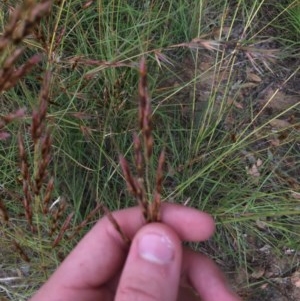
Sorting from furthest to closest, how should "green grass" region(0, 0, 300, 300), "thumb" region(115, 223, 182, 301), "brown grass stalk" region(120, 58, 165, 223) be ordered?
"green grass" region(0, 0, 300, 300), "thumb" region(115, 223, 182, 301), "brown grass stalk" region(120, 58, 165, 223)

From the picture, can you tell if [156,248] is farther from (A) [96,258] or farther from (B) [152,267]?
(A) [96,258]

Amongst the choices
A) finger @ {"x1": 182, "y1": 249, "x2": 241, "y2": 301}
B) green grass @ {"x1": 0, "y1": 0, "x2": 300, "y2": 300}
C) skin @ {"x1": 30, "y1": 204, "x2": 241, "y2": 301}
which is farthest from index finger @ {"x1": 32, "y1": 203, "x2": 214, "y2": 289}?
green grass @ {"x1": 0, "y1": 0, "x2": 300, "y2": 300}

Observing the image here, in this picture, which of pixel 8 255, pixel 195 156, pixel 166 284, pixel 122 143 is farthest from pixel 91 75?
pixel 8 255

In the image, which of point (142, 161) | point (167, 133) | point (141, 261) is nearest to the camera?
point (142, 161)

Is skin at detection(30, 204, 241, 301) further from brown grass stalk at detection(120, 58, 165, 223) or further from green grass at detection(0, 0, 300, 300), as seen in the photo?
green grass at detection(0, 0, 300, 300)

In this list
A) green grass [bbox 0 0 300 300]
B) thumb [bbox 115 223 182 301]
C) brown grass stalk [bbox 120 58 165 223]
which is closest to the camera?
brown grass stalk [bbox 120 58 165 223]

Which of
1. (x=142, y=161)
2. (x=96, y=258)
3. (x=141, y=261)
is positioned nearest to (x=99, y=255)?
(x=96, y=258)

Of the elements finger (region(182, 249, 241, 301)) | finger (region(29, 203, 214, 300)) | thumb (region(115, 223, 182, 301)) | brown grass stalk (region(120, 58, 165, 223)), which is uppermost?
brown grass stalk (region(120, 58, 165, 223))

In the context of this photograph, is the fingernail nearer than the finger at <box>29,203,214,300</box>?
Yes

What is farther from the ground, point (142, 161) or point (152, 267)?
point (142, 161)
